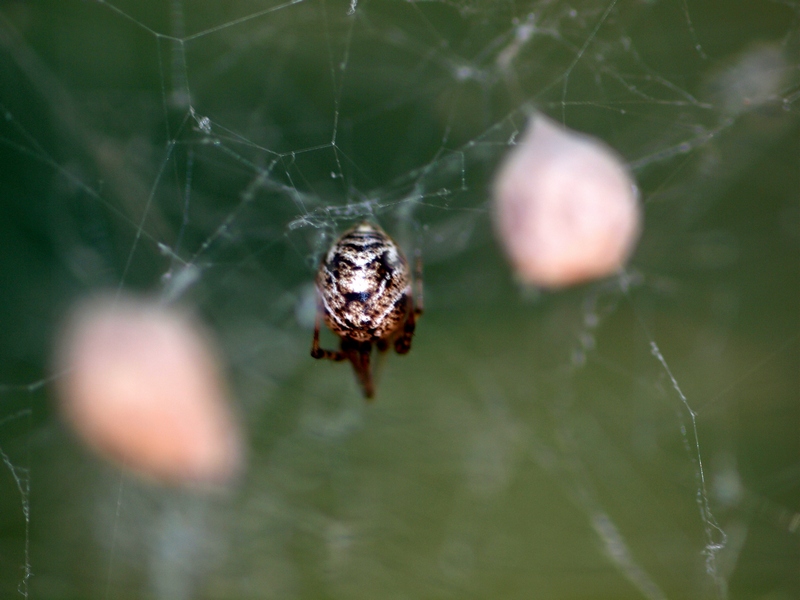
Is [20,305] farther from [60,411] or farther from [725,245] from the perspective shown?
[725,245]

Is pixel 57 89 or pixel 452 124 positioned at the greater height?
pixel 57 89

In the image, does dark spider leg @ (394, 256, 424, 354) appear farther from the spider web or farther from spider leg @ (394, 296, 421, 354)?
the spider web

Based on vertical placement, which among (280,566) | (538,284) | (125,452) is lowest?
(280,566)

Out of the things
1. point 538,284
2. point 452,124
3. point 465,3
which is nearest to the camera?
point 465,3

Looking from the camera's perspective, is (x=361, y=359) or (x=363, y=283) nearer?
(x=363, y=283)

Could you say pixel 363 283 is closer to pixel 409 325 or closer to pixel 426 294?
pixel 409 325

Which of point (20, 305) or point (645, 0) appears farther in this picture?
point (20, 305)

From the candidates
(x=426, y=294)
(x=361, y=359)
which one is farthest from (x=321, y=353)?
(x=426, y=294)

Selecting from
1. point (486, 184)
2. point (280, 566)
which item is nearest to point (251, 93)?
point (486, 184)
